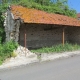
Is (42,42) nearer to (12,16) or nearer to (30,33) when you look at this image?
(30,33)

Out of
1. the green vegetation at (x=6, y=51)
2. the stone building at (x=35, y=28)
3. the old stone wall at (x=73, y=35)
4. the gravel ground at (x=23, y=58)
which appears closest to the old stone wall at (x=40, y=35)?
the stone building at (x=35, y=28)

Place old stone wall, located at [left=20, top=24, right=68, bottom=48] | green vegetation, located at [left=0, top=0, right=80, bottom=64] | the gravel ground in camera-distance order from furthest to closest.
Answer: old stone wall, located at [left=20, top=24, right=68, bottom=48]
green vegetation, located at [left=0, top=0, right=80, bottom=64]
the gravel ground

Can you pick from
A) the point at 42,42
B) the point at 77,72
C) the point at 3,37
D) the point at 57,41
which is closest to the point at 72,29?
the point at 57,41

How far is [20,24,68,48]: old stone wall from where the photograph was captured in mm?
18750

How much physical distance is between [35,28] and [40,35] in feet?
2.99

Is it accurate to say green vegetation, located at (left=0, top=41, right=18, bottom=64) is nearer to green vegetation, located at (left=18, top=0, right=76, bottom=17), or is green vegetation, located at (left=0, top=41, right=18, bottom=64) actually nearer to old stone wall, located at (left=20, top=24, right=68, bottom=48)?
old stone wall, located at (left=20, top=24, right=68, bottom=48)

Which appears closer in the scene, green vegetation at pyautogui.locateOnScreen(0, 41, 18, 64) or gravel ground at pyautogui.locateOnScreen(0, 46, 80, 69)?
gravel ground at pyautogui.locateOnScreen(0, 46, 80, 69)

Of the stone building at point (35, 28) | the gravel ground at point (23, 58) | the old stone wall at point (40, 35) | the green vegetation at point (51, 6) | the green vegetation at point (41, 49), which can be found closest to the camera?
the gravel ground at point (23, 58)

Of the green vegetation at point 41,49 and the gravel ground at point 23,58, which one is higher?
the green vegetation at point 41,49

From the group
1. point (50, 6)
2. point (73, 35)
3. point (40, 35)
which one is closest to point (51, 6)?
point (50, 6)

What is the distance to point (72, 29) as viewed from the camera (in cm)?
2392

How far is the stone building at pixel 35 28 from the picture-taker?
643 inches

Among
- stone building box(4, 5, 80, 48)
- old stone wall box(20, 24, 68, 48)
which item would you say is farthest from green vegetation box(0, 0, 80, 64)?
old stone wall box(20, 24, 68, 48)

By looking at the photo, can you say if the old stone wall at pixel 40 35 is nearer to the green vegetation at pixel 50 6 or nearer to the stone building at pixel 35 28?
the stone building at pixel 35 28
